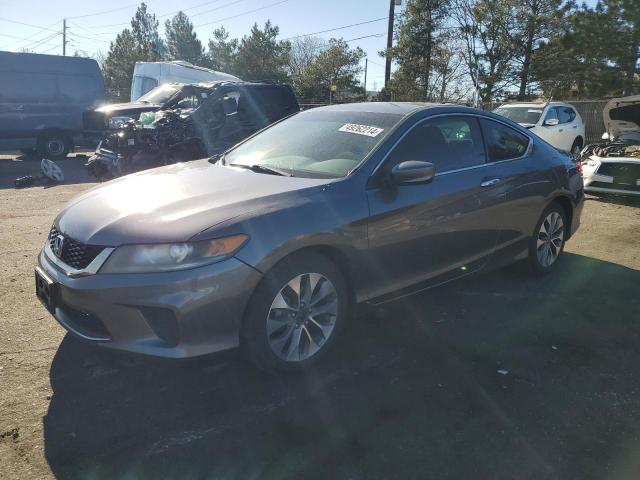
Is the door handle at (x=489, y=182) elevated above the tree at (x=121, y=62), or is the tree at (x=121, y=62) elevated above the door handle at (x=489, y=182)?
the tree at (x=121, y=62)

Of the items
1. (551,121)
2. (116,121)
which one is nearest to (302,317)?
(551,121)

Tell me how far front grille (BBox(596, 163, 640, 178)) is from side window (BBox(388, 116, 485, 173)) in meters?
5.30

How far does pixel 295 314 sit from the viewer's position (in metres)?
3.11

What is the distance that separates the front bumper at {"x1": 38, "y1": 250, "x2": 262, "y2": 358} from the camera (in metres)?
2.65

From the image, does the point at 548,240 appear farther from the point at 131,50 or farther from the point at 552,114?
the point at 131,50

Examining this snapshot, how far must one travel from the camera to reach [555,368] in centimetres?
337

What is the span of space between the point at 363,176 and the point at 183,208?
116 centimetres

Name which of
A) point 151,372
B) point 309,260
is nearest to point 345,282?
point 309,260

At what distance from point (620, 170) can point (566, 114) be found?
586 cm

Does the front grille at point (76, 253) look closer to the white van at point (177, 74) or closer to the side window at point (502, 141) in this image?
the side window at point (502, 141)

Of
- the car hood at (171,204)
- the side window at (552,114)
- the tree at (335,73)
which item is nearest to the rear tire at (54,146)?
the car hood at (171,204)

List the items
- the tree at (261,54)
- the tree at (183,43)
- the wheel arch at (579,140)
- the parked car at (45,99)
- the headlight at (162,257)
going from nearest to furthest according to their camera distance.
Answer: the headlight at (162,257), the parked car at (45,99), the wheel arch at (579,140), the tree at (261,54), the tree at (183,43)

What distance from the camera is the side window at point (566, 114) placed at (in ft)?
43.6

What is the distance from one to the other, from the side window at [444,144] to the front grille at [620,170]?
209 inches
